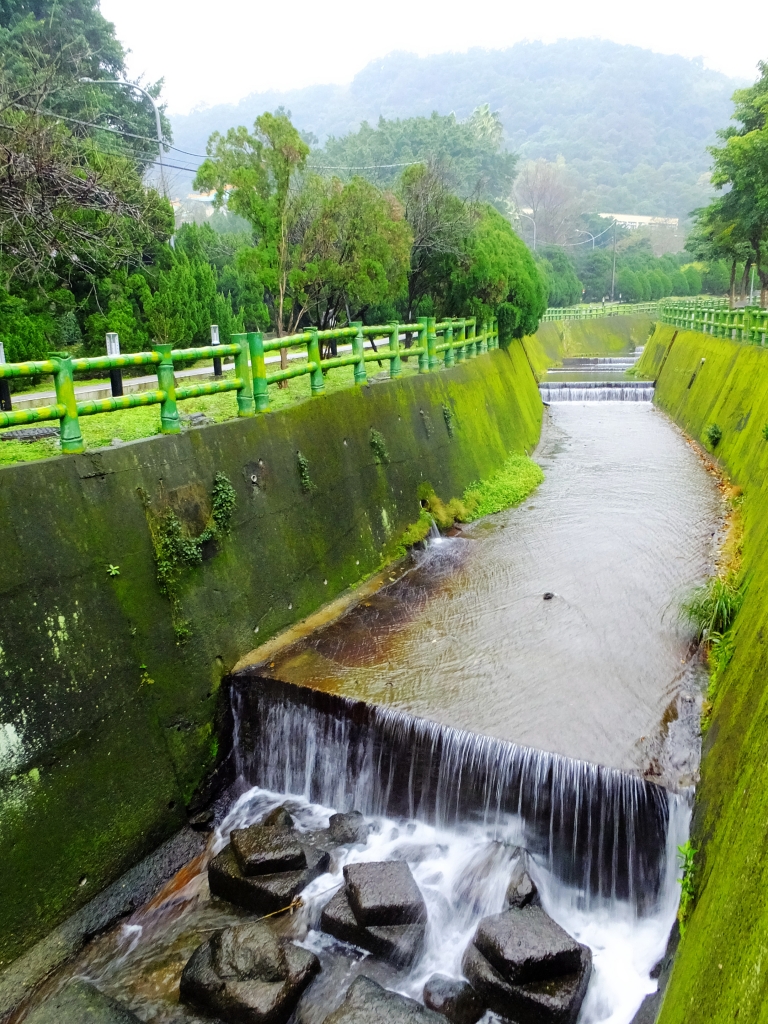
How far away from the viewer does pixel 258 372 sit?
8734mm

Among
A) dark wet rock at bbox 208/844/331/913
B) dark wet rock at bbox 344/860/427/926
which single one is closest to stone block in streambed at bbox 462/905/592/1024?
dark wet rock at bbox 344/860/427/926

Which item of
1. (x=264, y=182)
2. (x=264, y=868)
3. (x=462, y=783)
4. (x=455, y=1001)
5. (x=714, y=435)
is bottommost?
(x=455, y=1001)

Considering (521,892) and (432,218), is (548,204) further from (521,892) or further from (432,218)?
(521,892)

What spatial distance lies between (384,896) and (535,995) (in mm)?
1259

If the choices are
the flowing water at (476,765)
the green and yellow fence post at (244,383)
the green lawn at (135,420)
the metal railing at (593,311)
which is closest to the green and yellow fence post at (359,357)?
the green lawn at (135,420)

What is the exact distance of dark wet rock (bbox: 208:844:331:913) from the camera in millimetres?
5965

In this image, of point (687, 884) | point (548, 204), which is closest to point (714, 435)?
point (687, 884)

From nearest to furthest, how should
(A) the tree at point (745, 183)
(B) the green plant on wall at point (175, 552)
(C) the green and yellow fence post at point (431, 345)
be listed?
(B) the green plant on wall at point (175, 552) < (C) the green and yellow fence post at point (431, 345) < (A) the tree at point (745, 183)

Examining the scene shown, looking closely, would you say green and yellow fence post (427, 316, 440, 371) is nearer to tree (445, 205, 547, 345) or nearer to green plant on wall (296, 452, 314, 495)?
tree (445, 205, 547, 345)

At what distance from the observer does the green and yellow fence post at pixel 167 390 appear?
715 cm

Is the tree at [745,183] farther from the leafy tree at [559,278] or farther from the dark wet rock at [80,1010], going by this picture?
the dark wet rock at [80,1010]

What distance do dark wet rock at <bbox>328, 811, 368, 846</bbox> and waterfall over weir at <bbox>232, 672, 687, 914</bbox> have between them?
0.44ft

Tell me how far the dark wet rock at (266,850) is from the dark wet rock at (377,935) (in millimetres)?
508

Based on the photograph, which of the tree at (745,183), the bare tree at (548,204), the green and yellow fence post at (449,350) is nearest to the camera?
the green and yellow fence post at (449,350)
